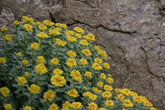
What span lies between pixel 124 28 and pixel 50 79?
1.99 meters

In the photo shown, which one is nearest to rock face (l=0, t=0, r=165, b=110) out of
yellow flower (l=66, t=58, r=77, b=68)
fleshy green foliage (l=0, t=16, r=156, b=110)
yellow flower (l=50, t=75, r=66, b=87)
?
fleshy green foliage (l=0, t=16, r=156, b=110)

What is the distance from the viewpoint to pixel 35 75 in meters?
2.58

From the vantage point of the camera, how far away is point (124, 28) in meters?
3.95

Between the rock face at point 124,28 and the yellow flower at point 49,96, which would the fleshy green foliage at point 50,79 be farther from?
the rock face at point 124,28

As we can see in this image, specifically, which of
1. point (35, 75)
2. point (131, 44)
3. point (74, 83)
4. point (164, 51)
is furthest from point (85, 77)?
point (164, 51)

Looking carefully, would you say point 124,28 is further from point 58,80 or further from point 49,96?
point 49,96

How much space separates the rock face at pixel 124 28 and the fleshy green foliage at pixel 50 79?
558 mm

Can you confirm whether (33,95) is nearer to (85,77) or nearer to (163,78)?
(85,77)

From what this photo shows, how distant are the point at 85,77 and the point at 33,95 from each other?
942mm

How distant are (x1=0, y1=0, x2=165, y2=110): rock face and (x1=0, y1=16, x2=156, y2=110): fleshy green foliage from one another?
0.56 metres

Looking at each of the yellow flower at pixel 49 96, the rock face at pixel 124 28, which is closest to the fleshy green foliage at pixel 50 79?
the yellow flower at pixel 49 96

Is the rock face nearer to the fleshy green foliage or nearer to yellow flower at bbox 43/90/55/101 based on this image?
the fleshy green foliage

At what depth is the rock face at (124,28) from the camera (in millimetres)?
3725

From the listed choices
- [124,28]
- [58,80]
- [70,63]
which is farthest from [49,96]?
[124,28]
